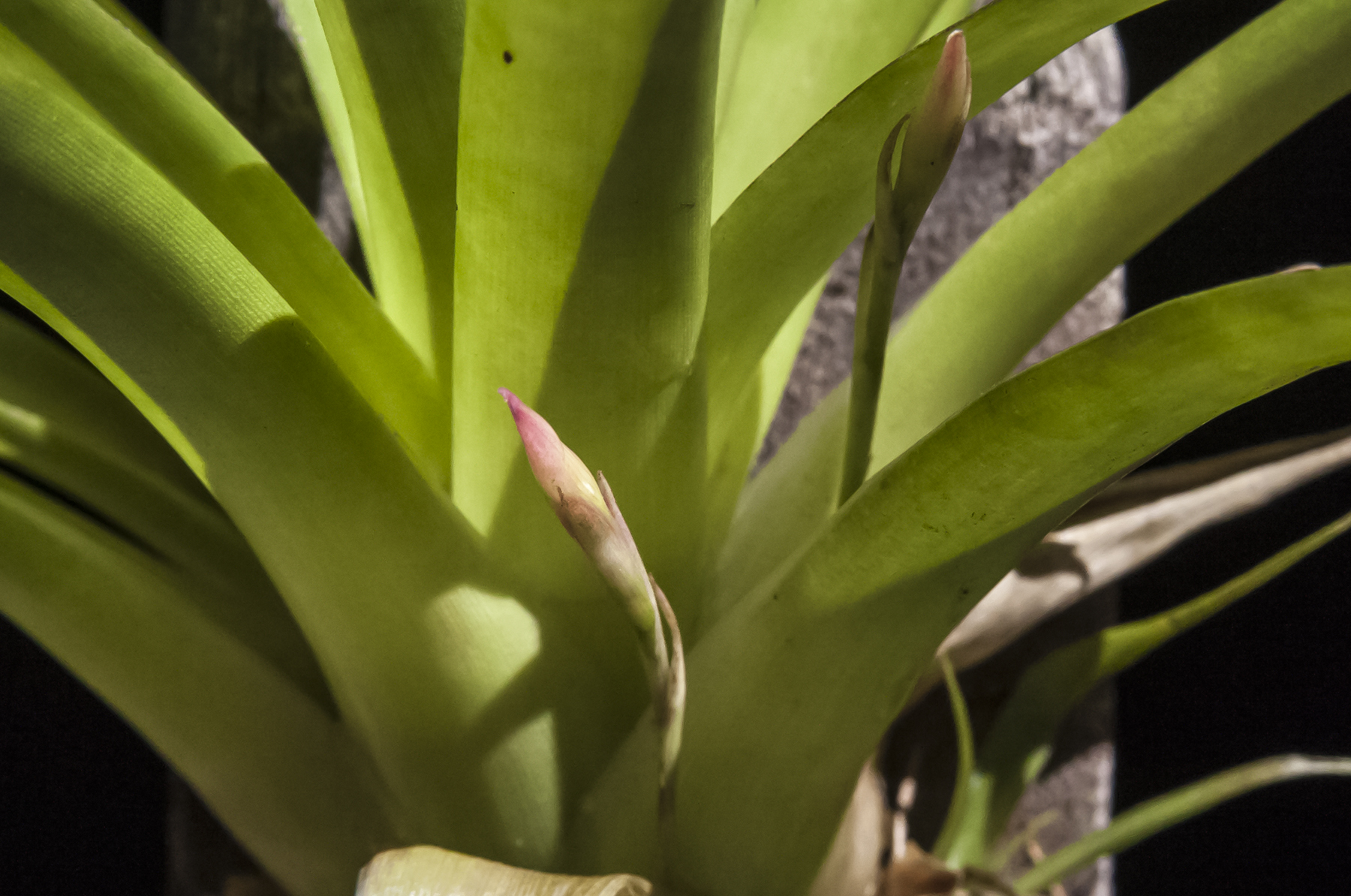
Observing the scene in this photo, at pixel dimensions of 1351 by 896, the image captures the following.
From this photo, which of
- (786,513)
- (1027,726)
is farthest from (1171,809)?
(786,513)

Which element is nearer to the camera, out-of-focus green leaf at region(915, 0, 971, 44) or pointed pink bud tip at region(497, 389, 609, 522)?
pointed pink bud tip at region(497, 389, 609, 522)

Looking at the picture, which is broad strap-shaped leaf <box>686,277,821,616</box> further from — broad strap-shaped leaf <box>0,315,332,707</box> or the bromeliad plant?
broad strap-shaped leaf <box>0,315,332,707</box>

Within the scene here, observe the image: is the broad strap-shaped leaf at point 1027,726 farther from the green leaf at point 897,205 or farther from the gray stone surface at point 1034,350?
the green leaf at point 897,205

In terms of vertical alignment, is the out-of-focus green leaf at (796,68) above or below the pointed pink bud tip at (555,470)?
above

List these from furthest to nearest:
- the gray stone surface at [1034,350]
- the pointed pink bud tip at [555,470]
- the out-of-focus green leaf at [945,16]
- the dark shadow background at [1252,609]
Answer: the dark shadow background at [1252,609] → the gray stone surface at [1034,350] → the out-of-focus green leaf at [945,16] → the pointed pink bud tip at [555,470]

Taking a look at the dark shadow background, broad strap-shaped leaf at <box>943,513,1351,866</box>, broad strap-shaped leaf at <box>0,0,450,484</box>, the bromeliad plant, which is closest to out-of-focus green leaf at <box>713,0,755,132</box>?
the bromeliad plant

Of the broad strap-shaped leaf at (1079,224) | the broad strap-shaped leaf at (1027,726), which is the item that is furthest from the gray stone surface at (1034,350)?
the broad strap-shaped leaf at (1079,224)
